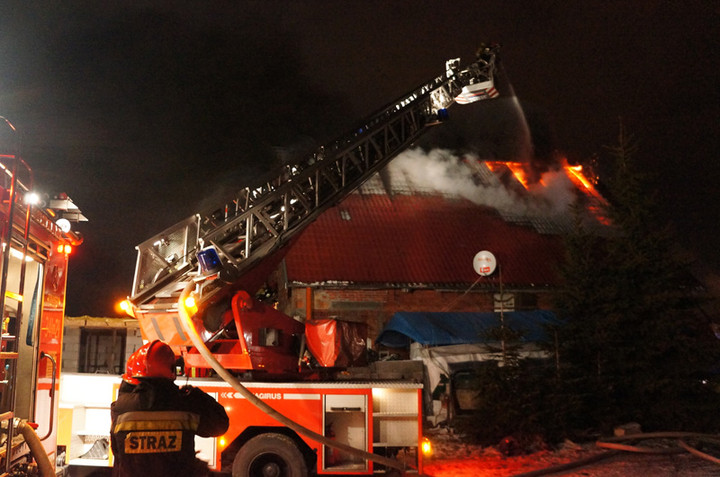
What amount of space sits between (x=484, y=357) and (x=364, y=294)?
4.20m

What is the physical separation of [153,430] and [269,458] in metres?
3.61

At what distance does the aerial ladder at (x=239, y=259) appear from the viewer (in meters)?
6.64

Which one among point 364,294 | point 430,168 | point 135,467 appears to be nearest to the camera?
point 135,467

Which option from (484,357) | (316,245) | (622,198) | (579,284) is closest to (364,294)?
(316,245)

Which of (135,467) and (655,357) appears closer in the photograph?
(135,467)

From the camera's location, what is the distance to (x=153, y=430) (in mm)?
3223

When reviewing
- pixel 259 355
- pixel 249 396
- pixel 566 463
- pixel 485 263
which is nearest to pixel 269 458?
pixel 259 355

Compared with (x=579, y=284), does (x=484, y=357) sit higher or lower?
lower

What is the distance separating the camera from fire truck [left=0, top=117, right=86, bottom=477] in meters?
3.54

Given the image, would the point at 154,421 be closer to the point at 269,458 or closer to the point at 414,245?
the point at 269,458

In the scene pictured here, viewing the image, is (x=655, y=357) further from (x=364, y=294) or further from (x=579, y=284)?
(x=364, y=294)

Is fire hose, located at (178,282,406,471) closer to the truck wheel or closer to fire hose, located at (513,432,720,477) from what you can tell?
the truck wheel

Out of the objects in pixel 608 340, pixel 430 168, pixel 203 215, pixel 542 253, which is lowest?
pixel 608 340

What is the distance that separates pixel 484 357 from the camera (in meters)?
13.4
